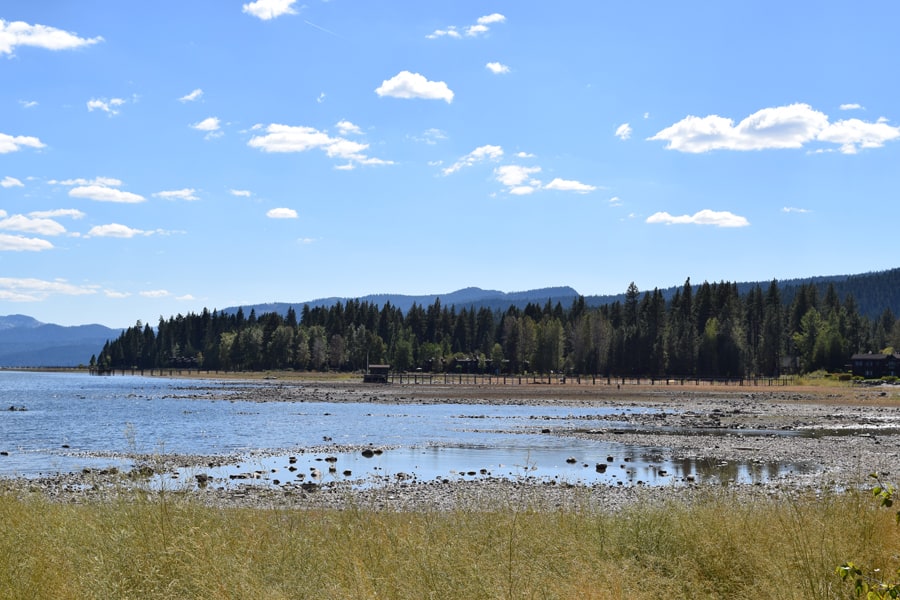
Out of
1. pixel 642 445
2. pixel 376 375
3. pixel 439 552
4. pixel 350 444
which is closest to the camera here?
pixel 439 552

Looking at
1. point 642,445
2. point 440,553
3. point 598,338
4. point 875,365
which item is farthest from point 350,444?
point 875,365

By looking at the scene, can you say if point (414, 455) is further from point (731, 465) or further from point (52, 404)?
point (52, 404)

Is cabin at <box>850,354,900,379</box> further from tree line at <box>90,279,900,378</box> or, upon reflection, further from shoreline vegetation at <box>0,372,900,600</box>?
shoreline vegetation at <box>0,372,900,600</box>

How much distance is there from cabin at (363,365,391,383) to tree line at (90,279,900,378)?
27357mm

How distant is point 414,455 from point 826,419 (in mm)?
33555

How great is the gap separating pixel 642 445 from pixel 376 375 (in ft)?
303

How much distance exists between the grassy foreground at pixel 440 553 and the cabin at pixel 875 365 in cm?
12159

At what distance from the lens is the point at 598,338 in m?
136

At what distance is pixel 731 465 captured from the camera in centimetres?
3031

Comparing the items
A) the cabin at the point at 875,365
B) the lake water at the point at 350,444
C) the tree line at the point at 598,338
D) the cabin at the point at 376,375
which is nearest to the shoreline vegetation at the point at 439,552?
the lake water at the point at 350,444

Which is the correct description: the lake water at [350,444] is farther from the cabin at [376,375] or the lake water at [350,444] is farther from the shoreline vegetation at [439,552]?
the cabin at [376,375]

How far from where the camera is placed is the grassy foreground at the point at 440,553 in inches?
314

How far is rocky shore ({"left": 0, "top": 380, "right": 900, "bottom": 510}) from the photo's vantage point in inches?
738

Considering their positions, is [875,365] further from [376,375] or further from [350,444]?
[350,444]
